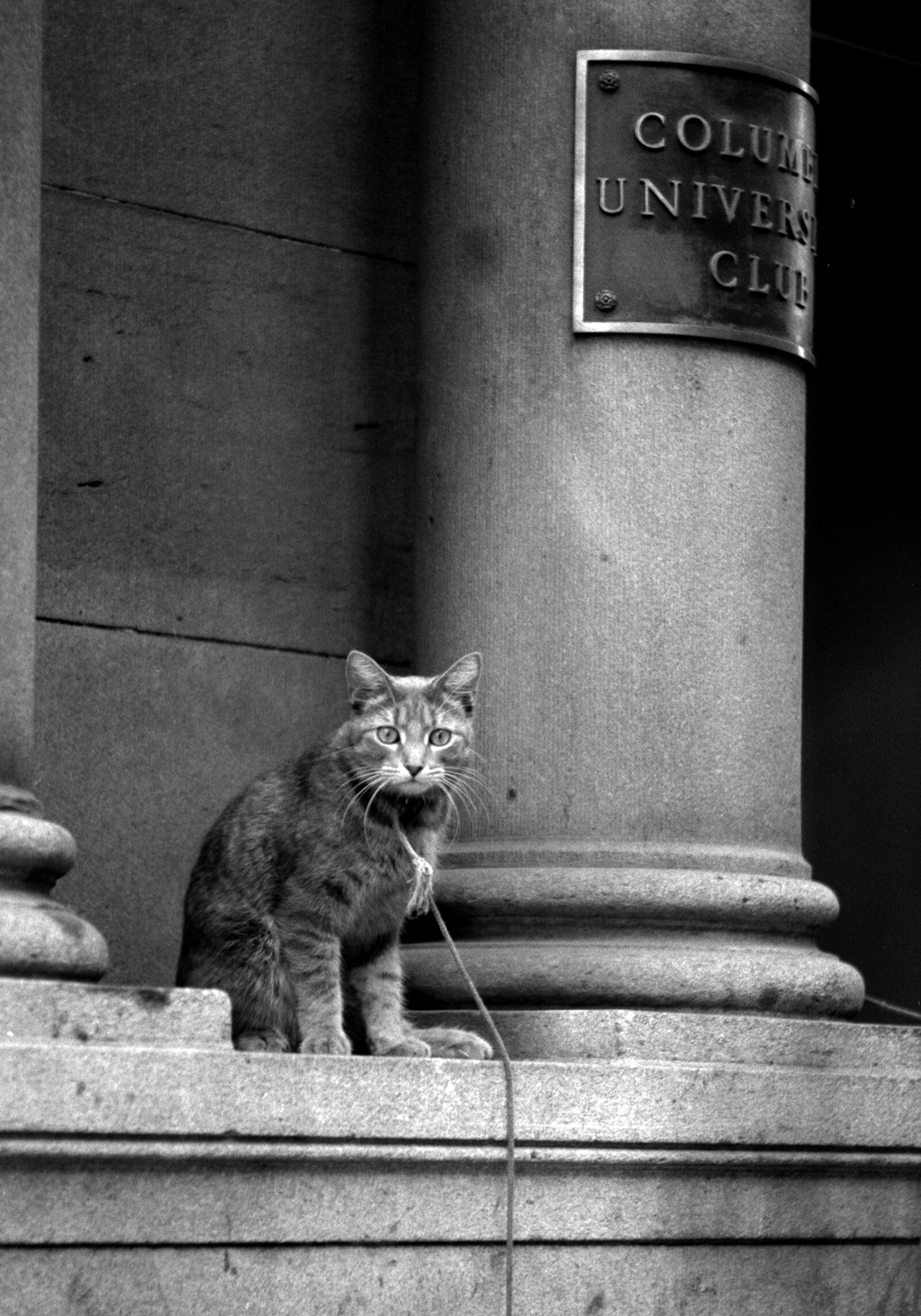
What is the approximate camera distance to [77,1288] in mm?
5559

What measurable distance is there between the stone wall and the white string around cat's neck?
1.25 meters

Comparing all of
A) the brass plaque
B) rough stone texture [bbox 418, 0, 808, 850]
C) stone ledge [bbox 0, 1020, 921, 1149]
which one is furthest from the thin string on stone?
the brass plaque

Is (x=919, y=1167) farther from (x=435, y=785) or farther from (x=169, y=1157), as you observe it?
(x=169, y=1157)

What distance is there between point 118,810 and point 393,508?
61.9 inches

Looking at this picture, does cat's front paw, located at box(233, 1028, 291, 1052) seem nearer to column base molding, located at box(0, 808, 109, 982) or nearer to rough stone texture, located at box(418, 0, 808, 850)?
column base molding, located at box(0, 808, 109, 982)

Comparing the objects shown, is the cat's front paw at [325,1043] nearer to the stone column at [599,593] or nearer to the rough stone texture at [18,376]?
the stone column at [599,593]

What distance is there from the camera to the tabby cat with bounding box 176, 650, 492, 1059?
6.68m

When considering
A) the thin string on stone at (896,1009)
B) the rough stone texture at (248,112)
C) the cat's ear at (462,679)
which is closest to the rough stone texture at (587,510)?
the cat's ear at (462,679)

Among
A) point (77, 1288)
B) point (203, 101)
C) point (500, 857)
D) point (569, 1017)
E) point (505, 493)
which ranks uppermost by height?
point (203, 101)

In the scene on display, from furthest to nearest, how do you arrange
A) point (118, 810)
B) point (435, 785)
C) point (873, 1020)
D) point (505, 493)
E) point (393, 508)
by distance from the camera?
point (873, 1020) → point (393, 508) → point (118, 810) → point (505, 493) → point (435, 785)

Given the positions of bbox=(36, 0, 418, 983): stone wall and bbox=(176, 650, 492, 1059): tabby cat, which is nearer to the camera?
bbox=(176, 650, 492, 1059): tabby cat

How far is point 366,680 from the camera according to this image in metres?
6.89

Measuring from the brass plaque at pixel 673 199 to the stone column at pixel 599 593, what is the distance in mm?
60

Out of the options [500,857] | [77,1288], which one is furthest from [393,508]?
[77,1288]
